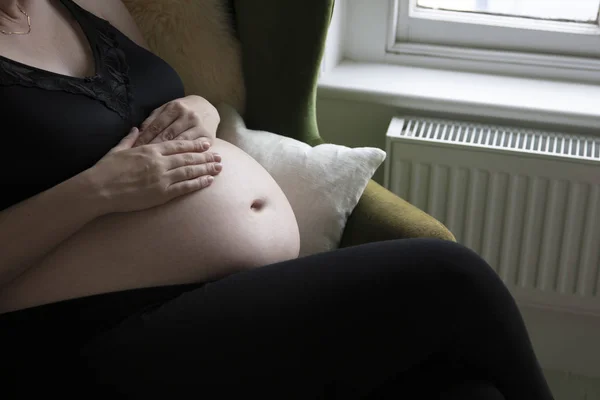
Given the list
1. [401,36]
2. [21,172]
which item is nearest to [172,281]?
[21,172]

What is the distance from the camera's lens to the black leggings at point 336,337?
104 centimetres

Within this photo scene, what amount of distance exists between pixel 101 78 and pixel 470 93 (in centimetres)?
89

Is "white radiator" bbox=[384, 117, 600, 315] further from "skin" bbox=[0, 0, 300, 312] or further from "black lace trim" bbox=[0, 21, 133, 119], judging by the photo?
"black lace trim" bbox=[0, 21, 133, 119]

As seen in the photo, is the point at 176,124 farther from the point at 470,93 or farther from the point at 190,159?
the point at 470,93

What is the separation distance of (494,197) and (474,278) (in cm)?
67

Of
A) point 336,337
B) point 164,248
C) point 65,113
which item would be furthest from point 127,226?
point 336,337

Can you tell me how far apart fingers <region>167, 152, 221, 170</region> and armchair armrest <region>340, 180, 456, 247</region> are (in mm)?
281

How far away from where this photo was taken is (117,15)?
4.72 ft

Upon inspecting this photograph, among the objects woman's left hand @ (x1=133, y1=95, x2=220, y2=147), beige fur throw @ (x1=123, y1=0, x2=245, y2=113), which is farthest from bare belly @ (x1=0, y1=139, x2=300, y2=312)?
beige fur throw @ (x1=123, y1=0, x2=245, y2=113)

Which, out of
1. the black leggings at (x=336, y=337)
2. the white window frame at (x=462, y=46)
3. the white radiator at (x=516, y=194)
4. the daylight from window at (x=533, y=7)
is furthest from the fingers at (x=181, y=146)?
the daylight from window at (x=533, y=7)

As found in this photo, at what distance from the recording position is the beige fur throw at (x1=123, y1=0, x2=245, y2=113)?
1.49 m

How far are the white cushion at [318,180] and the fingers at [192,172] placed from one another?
0.18 m

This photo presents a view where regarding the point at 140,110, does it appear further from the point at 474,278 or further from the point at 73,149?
the point at 474,278

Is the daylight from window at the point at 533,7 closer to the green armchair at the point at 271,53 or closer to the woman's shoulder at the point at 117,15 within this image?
the green armchair at the point at 271,53
